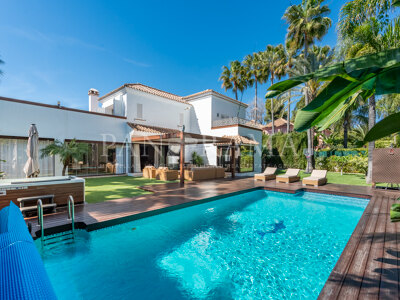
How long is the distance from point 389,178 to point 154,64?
24.5 metres

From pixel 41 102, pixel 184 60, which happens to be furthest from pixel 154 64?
pixel 41 102

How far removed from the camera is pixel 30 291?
1200 millimetres

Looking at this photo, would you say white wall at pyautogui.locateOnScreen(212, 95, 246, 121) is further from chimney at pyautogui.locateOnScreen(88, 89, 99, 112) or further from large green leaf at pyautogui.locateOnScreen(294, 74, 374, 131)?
large green leaf at pyautogui.locateOnScreen(294, 74, 374, 131)

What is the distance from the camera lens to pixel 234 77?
2744 cm

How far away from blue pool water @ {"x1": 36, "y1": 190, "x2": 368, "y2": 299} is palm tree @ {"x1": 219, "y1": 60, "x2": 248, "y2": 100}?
23573 millimetres

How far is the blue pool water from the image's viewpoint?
3701mm

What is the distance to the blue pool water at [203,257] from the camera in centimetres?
370

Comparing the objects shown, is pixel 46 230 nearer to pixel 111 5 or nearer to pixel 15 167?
pixel 15 167

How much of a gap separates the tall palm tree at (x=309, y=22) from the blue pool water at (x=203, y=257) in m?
14.3

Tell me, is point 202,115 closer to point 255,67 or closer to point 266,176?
point 266,176

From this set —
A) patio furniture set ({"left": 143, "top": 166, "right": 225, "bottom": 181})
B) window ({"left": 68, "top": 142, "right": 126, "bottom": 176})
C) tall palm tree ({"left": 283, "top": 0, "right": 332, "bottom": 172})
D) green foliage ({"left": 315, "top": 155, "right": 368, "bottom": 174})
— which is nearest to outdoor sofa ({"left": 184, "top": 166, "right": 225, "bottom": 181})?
patio furniture set ({"left": 143, "top": 166, "right": 225, "bottom": 181})

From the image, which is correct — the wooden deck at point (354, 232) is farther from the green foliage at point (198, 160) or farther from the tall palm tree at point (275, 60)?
the tall palm tree at point (275, 60)

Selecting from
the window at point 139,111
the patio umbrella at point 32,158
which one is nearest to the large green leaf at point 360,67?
the patio umbrella at point 32,158

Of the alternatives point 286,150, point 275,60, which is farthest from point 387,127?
point 275,60
